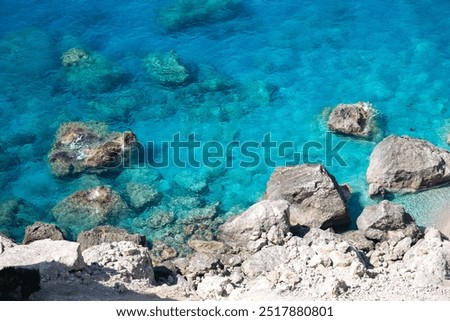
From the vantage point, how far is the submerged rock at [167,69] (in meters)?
26.5

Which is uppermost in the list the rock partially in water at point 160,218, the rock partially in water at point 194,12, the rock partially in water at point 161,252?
the rock partially in water at point 194,12

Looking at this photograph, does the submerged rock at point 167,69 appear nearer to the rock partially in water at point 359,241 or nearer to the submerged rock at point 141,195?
the submerged rock at point 141,195

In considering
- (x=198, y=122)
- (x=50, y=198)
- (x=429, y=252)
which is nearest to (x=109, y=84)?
(x=198, y=122)

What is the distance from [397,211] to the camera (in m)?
19.6

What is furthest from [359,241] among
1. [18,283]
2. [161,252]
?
[18,283]

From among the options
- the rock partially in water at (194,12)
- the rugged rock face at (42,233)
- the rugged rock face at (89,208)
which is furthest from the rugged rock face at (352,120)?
the rugged rock face at (42,233)

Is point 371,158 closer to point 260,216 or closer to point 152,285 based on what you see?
point 260,216

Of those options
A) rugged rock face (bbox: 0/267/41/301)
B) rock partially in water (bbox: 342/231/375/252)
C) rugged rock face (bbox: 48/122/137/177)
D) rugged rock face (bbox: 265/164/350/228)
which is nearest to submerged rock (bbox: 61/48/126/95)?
rugged rock face (bbox: 48/122/137/177)

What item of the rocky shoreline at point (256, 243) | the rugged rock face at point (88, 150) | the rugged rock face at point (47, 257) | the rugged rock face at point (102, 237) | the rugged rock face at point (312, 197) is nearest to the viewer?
the rugged rock face at point (47, 257)

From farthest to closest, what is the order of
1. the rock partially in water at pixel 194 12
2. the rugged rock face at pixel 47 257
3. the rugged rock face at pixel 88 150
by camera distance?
the rock partially in water at pixel 194 12, the rugged rock face at pixel 88 150, the rugged rock face at pixel 47 257

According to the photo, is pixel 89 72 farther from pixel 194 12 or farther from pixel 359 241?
pixel 359 241

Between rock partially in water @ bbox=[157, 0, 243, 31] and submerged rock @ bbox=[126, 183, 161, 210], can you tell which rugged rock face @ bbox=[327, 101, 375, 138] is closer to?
submerged rock @ bbox=[126, 183, 161, 210]

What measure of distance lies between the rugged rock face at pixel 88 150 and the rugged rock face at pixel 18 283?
804 centimetres

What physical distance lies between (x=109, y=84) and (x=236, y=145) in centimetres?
647
